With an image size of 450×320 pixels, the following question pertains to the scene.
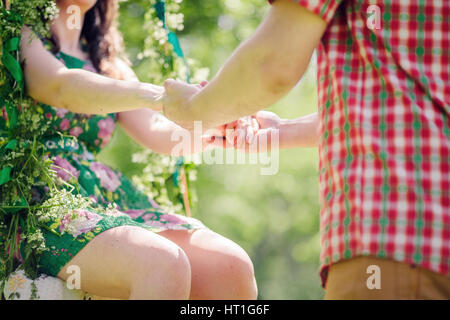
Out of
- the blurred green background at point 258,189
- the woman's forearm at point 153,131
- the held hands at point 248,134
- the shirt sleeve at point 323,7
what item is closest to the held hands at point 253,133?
the held hands at point 248,134

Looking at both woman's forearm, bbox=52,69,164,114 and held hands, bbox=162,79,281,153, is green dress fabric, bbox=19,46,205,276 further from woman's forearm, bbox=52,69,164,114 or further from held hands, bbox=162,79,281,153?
held hands, bbox=162,79,281,153

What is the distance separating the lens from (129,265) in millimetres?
1779

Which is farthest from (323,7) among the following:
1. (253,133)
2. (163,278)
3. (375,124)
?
(253,133)

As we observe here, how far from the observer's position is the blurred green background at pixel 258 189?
779cm

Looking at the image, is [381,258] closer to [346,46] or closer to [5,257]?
[346,46]

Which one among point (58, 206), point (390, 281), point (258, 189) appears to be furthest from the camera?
point (258, 189)

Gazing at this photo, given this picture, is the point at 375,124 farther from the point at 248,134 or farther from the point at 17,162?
the point at 17,162

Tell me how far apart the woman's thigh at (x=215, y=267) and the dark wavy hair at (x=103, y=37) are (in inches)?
33.0

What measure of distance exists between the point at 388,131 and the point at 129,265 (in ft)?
3.09

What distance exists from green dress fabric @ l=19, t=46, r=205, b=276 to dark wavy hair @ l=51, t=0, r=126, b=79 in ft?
0.26

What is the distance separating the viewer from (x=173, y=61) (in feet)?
9.25

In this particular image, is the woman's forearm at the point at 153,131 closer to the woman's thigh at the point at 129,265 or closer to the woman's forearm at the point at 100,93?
the woman's forearm at the point at 100,93

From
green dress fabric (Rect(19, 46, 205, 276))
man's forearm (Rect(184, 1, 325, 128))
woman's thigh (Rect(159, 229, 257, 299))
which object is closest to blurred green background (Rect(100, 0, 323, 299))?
green dress fabric (Rect(19, 46, 205, 276))
